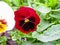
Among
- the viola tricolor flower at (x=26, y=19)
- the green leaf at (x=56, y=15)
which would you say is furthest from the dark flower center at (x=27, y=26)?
the green leaf at (x=56, y=15)

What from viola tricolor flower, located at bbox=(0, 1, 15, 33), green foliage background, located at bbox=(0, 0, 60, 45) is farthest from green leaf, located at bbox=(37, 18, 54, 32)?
viola tricolor flower, located at bbox=(0, 1, 15, 33)

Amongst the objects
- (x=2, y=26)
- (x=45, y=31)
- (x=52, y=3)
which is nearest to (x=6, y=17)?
(x=2, y=26)

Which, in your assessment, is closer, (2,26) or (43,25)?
(2,26)

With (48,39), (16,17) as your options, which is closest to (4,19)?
(16,17)

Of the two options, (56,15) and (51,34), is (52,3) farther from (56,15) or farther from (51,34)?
(51,34)

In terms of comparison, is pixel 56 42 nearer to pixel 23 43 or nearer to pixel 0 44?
pixel 23 43

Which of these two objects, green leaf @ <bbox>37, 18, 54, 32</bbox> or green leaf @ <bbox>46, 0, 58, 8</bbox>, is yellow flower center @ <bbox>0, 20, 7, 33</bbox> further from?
green leaf @ <bbox>46, 0, 58, 8</bbox>
